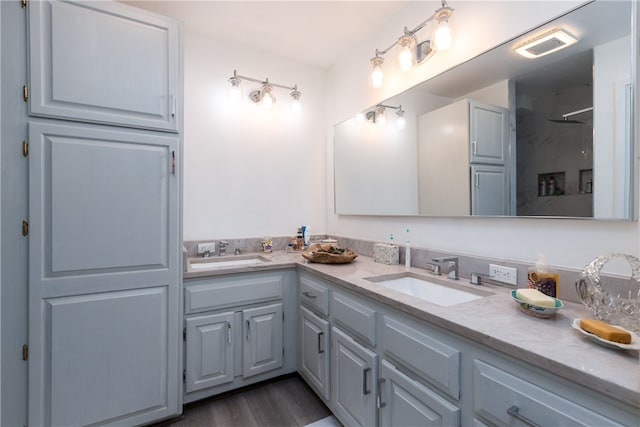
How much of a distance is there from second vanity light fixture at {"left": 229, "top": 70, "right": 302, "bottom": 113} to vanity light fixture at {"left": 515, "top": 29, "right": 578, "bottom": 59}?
1.60m

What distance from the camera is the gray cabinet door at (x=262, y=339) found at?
6.07 ft

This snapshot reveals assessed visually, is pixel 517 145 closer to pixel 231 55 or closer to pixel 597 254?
pixel 597 254

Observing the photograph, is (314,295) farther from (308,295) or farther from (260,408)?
(260,408)

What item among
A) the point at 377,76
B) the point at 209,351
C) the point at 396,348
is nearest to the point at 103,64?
the point at 377,76

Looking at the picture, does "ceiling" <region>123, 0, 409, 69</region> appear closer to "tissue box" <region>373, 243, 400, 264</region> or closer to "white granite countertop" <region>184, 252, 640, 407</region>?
"tissue box" <region>373, 243, 400, 264</region>

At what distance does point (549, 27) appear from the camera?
3.84ft

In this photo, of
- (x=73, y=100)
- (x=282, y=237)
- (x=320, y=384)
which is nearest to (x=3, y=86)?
(x=73, y=100)

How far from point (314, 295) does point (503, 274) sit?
1.02 metres

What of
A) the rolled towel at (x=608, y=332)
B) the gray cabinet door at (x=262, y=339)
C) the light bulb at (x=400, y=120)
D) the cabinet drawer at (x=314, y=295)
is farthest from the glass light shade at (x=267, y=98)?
the rolled towel at (x=608, y=332)

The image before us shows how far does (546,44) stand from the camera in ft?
3.90

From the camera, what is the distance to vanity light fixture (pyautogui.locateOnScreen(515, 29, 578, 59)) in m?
1.13

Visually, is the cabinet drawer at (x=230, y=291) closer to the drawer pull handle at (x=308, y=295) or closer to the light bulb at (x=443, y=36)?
the drawer pull handle at (x=308, y=295)

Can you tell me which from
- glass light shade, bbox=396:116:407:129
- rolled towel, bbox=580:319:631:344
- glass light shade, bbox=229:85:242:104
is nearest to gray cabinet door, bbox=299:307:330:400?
rolled towel, bbox=580:319:631:344

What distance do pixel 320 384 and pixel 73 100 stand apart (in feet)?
6.56
